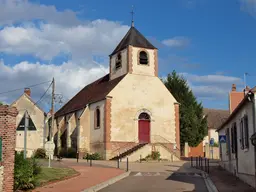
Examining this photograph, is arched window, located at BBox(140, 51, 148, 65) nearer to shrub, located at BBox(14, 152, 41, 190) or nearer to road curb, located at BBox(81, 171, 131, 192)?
road curb, located at BBox(81, 171, 131, 192)

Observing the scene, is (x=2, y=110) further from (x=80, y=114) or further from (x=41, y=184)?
(x=80, y=114)

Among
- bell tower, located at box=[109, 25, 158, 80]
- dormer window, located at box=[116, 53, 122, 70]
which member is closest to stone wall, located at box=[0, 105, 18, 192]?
bell tower, located at box=[109, 25, 158, 80]

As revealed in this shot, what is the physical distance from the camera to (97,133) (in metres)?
38.0

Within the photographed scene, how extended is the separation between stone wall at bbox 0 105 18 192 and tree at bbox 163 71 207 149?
116ft

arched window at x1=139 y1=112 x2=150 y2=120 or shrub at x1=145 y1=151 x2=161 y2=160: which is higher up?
arched window at x1=139 y1=112 x2=150 y2=120

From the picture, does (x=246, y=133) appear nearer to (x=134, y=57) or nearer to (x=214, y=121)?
(x=134, y=57)

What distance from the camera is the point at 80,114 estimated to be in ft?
133

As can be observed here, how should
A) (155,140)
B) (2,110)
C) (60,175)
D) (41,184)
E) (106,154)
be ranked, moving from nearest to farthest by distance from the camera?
(2,110), (41,184), (60,175), (106,154), (155,140)

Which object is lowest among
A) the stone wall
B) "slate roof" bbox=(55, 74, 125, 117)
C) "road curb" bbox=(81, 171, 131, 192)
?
"road curb" bbox=(81, 171, 131, 192)

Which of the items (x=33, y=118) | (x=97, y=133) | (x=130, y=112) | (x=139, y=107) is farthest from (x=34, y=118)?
(x=139, y=107)

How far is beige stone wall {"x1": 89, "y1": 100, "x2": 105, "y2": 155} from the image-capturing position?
3703cm

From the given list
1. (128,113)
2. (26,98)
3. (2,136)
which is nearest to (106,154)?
(128,113)

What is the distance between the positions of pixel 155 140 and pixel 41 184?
24021mm

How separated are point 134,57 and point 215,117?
30.3 metres
